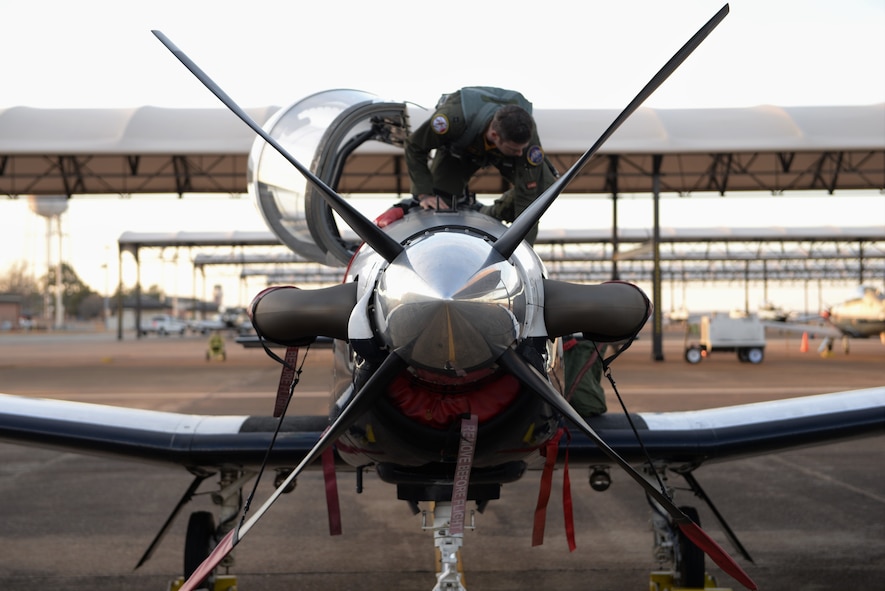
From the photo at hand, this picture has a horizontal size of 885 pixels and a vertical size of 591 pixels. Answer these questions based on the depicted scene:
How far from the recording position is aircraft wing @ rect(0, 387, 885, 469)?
4.04 metres

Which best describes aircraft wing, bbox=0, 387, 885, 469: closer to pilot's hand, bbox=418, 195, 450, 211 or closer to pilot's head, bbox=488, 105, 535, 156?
pilot's hand, bbox=418, 195, 450, 211

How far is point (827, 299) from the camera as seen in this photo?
108m

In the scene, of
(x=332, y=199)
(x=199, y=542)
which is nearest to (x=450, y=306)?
(x=332, y=199)

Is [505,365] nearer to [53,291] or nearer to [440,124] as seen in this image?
[440,124]

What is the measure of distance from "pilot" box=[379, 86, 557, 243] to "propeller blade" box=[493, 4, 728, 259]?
65 centimetres

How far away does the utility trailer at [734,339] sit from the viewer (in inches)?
958

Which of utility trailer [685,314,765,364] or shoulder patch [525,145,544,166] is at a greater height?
shoulder patch [525,145,544,166]

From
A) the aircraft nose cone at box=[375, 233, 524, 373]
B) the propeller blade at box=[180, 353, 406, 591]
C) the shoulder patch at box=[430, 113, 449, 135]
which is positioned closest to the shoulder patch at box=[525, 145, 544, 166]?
the shoulder patch at box=[430, 113, 449, 135]

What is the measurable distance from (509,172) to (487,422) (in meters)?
A: 1.55

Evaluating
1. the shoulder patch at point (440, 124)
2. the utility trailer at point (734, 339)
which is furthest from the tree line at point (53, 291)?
the shoulder patch at point (440, 124)

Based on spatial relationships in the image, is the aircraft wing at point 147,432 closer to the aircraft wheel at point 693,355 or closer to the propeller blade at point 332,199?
the propeller blade at point 332,199

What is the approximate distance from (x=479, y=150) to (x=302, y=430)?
5.53 ft

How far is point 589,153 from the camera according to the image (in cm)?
284

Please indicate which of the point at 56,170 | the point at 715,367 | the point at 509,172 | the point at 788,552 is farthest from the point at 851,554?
the point at 56,170
